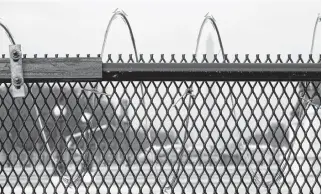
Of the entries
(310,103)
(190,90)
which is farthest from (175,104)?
(310,103)

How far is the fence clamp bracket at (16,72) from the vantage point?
1900 millimetres

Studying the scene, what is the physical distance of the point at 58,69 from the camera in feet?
6.52

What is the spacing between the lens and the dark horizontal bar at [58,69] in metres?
1.95

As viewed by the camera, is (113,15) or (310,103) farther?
(113,15)

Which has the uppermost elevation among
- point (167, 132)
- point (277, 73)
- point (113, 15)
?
point (113, 15)

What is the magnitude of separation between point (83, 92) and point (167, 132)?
0.51 m

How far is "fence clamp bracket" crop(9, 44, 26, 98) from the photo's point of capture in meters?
1.90

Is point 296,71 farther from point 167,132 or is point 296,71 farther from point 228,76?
point 167,132

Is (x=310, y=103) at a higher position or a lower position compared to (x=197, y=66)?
higher

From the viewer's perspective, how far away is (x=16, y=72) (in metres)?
1.92

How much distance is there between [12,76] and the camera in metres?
1.92

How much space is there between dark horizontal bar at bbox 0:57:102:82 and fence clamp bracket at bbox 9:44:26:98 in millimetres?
23

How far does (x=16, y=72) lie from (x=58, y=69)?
14 centimetres

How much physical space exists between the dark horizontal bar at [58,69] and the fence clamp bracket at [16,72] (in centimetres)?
2
